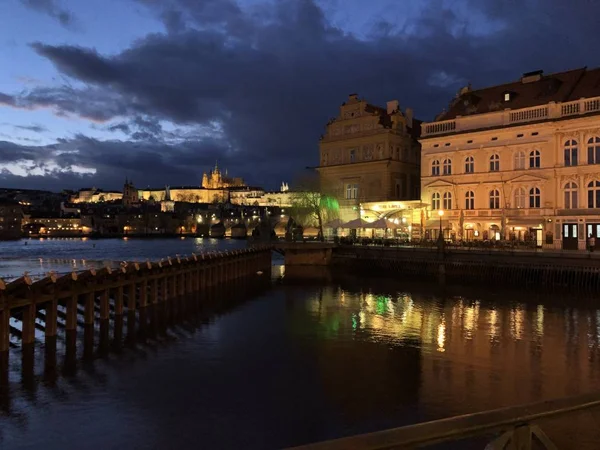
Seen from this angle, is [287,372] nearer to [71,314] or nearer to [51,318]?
[51,318]

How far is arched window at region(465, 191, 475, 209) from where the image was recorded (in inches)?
2165

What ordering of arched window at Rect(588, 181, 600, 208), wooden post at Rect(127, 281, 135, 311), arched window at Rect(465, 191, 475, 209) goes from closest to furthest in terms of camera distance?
wooden post at Rect(127, 281, 135, 311) < arched window at Rect(588, 181, 600, 208) < arched window at Rect(465, 191, 475, 209)

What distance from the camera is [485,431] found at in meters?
3.82

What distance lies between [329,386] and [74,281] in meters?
12.5

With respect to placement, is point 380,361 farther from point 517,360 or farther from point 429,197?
point 429,197

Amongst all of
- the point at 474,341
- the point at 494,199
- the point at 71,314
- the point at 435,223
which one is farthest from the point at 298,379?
the point at 435,223

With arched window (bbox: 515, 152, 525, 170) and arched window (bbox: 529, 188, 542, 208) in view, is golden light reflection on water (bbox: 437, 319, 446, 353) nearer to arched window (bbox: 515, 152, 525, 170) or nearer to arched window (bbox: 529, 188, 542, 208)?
arched window (bbox: 529, 188, 542, 208)

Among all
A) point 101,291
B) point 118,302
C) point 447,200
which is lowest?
point 118,302

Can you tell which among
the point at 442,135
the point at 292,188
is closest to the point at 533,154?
the point at 442,135

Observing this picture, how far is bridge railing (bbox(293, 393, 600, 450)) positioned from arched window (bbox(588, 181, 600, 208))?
155ft

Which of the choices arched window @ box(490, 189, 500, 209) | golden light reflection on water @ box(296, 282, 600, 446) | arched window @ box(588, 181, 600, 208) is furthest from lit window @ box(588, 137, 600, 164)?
golden light reflection on water @ box(296, 282, 600, 446)

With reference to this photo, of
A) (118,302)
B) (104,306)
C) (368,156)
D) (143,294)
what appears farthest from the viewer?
(368,156)

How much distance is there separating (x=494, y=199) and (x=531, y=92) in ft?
36.2

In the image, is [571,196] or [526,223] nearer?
[571,196]
